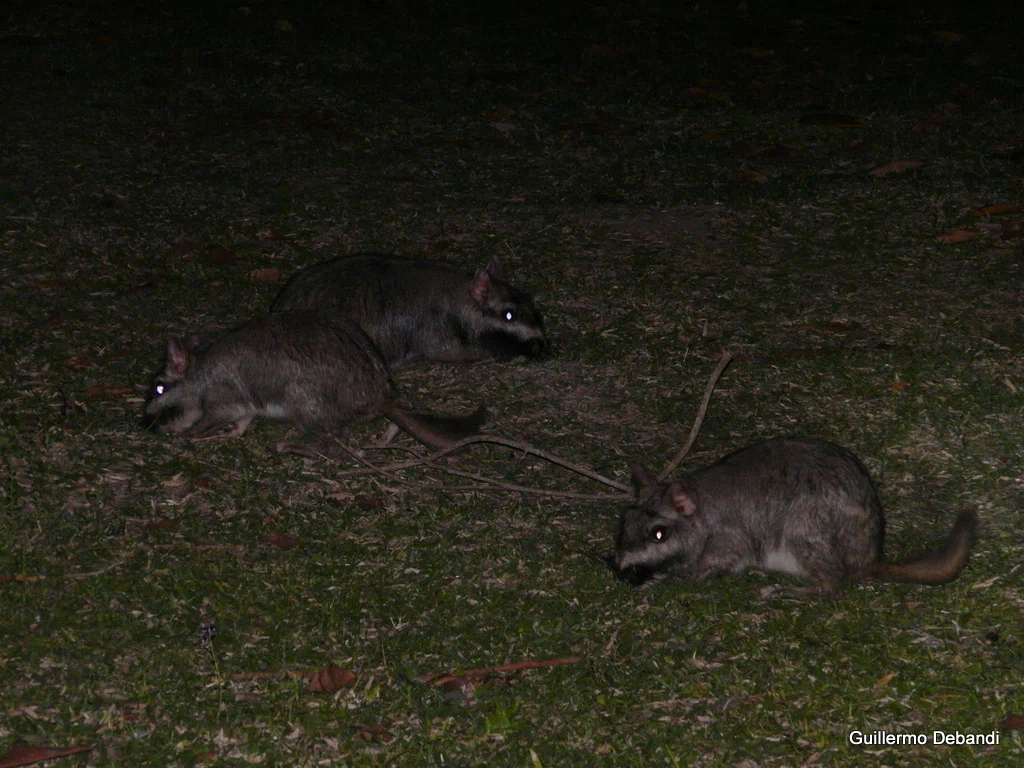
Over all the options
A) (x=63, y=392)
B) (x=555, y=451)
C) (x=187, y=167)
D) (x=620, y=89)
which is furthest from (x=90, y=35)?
(x=555, y=451)

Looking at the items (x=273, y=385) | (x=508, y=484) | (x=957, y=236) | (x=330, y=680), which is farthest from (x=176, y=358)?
Answer: (x=957, y=236)

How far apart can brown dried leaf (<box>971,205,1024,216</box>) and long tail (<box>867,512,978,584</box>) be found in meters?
4.39

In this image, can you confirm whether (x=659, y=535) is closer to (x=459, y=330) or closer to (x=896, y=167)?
(x=459, y=330)

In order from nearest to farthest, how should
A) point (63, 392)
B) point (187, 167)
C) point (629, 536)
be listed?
1. point (629, 536)
2. point (63, 392)
3. point (187, 167)

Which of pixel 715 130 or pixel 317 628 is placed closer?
pixel 317 628

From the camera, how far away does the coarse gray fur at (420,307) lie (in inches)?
296

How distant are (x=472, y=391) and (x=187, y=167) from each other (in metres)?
3.95

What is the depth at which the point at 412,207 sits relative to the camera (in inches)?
372

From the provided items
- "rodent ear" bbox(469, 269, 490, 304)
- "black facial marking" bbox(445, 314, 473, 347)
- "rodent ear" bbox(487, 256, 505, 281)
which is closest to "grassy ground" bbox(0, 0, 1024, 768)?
"black facial marking" bbox(445, 314, 473, 347)

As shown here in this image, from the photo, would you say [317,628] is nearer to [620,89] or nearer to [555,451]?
[555,451]

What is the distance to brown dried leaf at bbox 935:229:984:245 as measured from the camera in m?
8.95

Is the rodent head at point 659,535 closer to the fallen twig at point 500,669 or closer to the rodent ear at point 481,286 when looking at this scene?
the fallen twig at point 500,669

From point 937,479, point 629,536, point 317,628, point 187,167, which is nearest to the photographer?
point 317,628

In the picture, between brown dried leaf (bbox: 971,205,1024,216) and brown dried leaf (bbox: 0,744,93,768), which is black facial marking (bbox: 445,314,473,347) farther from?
brown dried leaf (bbox: 971,205,1024,216)
